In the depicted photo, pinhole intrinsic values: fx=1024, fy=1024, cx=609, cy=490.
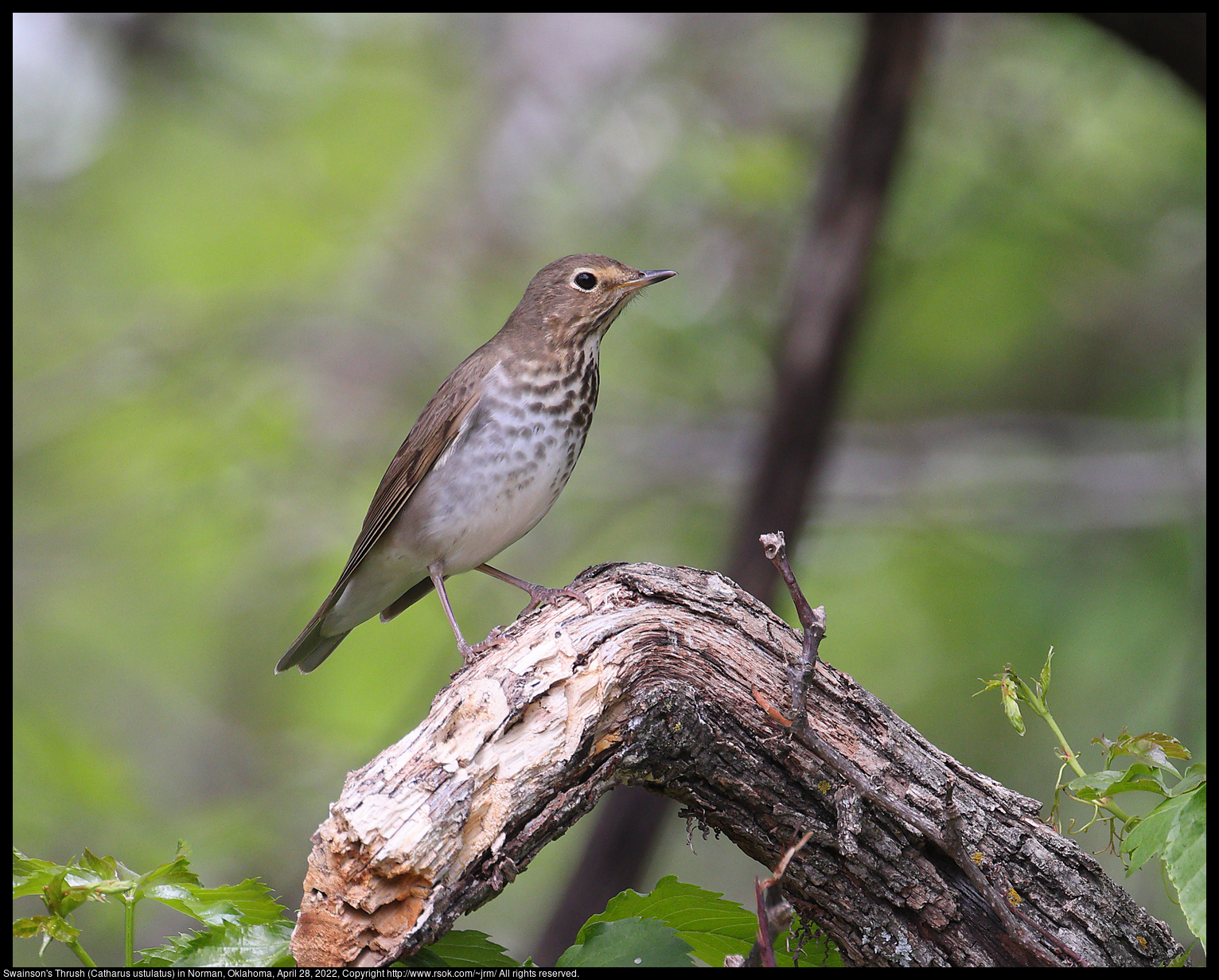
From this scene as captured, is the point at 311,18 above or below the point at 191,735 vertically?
above

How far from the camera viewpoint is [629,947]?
2113 millimetres

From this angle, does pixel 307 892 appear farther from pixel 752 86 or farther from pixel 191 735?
pixel 752 86

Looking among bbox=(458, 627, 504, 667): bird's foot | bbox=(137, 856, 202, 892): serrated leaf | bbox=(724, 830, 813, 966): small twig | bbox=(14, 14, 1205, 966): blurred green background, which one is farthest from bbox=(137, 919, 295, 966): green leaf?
bbox=(14, 14, 1205, 966): blurred green background

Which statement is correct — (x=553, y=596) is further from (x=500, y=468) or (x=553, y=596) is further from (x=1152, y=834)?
(x=1152, y=834)

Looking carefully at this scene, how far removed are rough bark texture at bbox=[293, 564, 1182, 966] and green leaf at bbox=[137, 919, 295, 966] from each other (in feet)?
0.22

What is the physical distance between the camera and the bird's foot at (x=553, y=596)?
2758mm

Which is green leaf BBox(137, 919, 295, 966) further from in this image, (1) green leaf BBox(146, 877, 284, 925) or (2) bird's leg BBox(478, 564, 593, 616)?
(2) bird's leg BBox(478, 564, 593, 616)

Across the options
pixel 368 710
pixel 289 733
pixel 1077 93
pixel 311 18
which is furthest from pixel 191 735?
pixel 1077 93

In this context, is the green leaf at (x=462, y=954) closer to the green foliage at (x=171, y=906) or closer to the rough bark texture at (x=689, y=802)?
the rough bark texture at (x=689, y=802)

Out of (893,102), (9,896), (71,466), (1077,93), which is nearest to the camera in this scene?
(9,896)

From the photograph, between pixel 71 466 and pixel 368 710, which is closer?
pixel 368 710

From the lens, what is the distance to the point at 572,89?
950 centimetres

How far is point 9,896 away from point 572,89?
28.5 feet

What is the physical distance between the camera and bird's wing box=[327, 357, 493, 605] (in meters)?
4.31
